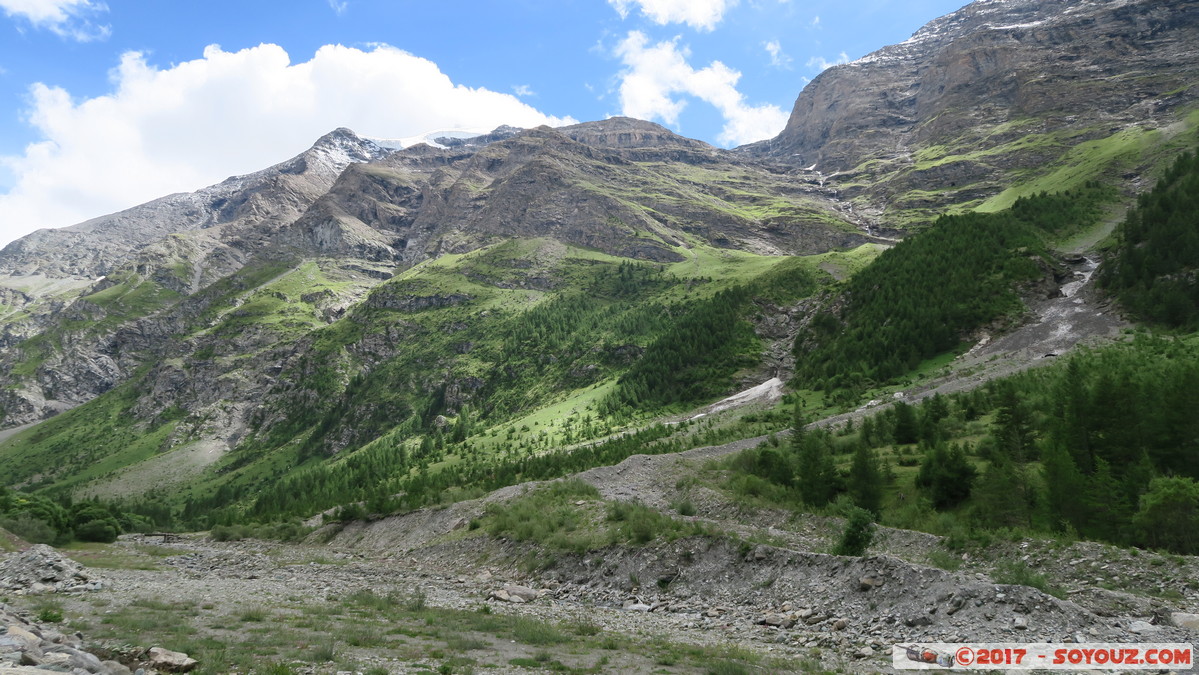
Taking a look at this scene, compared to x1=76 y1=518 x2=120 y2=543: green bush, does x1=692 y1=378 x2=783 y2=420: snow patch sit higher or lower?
higher

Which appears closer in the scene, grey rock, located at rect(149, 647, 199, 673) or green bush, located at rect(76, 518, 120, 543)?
grey rock, located at rect(149, 647, 199, 673)

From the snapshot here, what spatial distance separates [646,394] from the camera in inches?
4783

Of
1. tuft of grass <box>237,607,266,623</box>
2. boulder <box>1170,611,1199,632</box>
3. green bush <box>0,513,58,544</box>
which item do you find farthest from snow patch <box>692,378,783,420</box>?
green bush <box>0,513,58,544</box>

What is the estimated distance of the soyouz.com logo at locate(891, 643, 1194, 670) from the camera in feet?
43.7

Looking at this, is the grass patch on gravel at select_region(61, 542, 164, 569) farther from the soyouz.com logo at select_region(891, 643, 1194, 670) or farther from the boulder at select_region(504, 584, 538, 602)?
the soyouz.com logo at select_region(891, 643, 1194, 670)

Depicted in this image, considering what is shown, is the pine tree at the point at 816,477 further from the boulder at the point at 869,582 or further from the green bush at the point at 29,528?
the green bush at the point at 29,528

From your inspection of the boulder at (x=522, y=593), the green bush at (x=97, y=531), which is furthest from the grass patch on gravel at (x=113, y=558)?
the boulder at (x=522, y=593)

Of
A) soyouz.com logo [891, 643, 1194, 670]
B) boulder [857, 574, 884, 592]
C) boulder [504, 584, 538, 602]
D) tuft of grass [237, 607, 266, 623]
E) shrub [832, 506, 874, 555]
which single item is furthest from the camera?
boulder [504, 584, 538, 602]

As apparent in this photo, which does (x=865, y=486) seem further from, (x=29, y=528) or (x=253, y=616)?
(x=29, y=528)

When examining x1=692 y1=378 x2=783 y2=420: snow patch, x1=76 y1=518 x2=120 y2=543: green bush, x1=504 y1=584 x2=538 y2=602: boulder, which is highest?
x1=692 y1=378 x2=783 y2=420: snow patch

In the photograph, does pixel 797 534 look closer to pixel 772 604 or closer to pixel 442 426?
pixel 772 604

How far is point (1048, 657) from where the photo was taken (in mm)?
14039

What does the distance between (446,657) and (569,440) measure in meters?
90.6

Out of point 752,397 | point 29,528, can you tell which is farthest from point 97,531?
point 752,397
